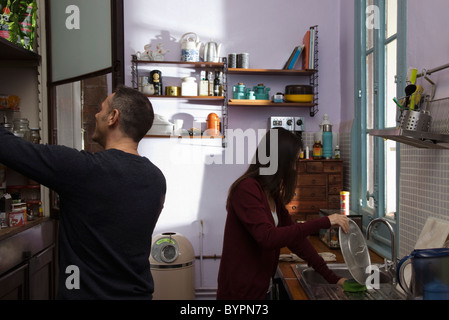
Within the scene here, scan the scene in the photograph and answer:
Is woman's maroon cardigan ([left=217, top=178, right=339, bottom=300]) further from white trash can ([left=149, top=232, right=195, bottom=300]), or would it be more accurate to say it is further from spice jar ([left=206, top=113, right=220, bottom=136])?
spice jar ([left=206, top=113, right=220, bottom=136])

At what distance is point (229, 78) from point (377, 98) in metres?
1.43

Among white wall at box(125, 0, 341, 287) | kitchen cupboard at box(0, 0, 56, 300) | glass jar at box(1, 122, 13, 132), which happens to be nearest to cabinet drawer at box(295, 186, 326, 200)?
white wall at box(125, 0, 341, 287)

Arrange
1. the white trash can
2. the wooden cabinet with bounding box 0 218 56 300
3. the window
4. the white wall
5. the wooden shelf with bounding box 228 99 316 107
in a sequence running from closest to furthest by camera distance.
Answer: the wooden cabinet with bounding box 0 218 56 300 < the window < the white trash can < the wooden shelf with bounding box 228 99 316 107 < the white wall

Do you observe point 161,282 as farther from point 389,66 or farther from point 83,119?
point 389,66

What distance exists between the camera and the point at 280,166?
173 centimetres

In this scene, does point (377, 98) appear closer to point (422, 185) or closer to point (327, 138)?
point (327, 138)

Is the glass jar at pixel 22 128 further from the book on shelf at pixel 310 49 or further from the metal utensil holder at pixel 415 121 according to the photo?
the book on shelf at pixel 310 49

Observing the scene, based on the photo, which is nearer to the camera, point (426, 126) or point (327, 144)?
point (426, 126)

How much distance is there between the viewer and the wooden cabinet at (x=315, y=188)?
3277 millimetres

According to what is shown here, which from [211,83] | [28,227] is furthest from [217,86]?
[28,227]

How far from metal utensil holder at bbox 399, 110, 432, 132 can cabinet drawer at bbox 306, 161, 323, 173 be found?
1479mm

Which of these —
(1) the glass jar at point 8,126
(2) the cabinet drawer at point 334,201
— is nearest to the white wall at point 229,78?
(2) the cabinet drawer at point 334,201

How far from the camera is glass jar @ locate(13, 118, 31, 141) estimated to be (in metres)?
2.47

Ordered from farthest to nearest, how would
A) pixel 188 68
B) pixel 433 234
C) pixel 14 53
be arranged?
pixel 188 68 → pixel 14 53 → pixel 433 234
